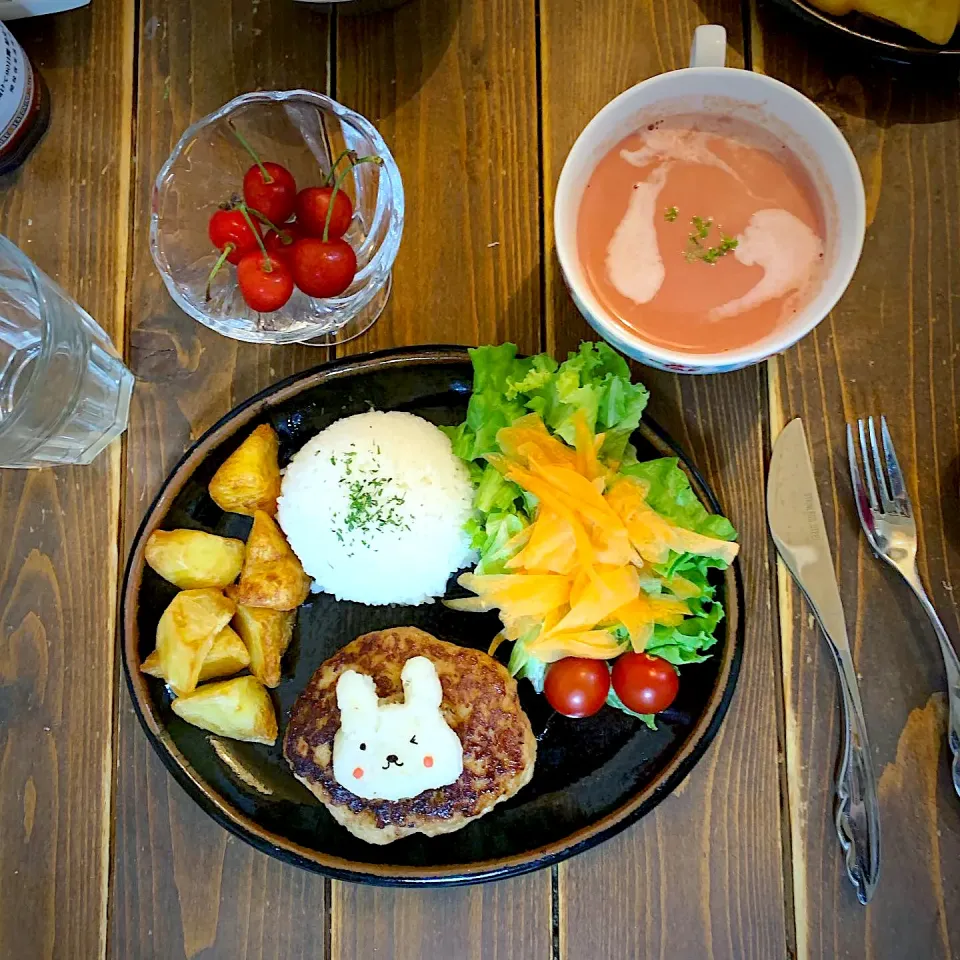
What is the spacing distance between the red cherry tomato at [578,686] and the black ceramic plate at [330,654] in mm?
70

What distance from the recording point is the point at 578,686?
106 centimetres

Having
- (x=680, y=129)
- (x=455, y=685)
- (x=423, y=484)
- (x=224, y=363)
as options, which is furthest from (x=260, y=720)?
(x=680, y=129)

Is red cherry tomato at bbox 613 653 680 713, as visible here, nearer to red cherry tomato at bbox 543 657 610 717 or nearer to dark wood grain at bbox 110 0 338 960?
red cherry tomato at bbox 543 657 610 717

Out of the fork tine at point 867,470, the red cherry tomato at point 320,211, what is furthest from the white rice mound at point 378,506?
the fork tine at point 867,470

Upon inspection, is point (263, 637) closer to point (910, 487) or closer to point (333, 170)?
point (333, 170)

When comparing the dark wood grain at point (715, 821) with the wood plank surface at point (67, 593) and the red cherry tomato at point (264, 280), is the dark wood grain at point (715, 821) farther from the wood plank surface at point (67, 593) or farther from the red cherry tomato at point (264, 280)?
the wood plank surface at point (67, 593)

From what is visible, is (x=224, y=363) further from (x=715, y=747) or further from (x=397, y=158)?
(x=715, y=747)

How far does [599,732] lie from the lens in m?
1.13

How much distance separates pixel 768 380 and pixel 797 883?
64 cm

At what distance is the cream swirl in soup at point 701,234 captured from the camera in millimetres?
943

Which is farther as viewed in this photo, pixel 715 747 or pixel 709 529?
pixel 715 747

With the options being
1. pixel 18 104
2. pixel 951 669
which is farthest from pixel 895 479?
pixel 18 104

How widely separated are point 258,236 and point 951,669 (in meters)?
0.98

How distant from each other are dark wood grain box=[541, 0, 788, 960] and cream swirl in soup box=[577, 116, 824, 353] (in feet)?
0.73
